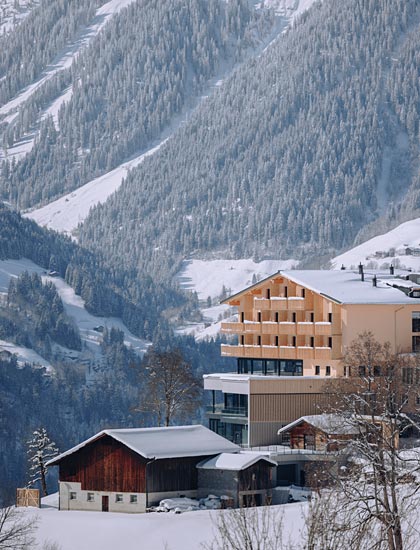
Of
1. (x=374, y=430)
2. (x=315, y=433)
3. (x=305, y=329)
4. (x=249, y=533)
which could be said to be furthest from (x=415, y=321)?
(x=249, y=533)

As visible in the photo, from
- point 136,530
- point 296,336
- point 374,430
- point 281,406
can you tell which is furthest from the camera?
point 296,336

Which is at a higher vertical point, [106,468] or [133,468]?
[106,468]

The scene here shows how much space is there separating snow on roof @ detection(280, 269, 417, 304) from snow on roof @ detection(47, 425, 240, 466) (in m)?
20.6

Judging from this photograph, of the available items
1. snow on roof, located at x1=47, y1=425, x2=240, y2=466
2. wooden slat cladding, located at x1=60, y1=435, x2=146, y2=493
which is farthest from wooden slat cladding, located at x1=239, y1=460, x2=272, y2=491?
wooden slat cladding, located at x1=60, y1=435, x2=146, y2=493

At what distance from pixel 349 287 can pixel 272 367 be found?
7.90 metres

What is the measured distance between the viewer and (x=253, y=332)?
144500 millimetres

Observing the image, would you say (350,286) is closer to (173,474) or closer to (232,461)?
(232,461)

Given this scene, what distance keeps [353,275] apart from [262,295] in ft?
22.2

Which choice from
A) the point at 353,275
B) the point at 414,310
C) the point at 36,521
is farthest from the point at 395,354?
the point at 36,521

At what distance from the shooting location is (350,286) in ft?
458

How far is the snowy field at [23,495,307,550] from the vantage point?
314 feet

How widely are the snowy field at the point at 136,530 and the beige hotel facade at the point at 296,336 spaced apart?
19.9m

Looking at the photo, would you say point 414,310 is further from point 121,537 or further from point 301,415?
point 121,537

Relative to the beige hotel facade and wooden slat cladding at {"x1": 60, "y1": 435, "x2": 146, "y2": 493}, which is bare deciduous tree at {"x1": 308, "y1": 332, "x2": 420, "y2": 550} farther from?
wooden slat cladding at {"x1": 60, "y1": 435, "x2": 146, "y2": 493}
